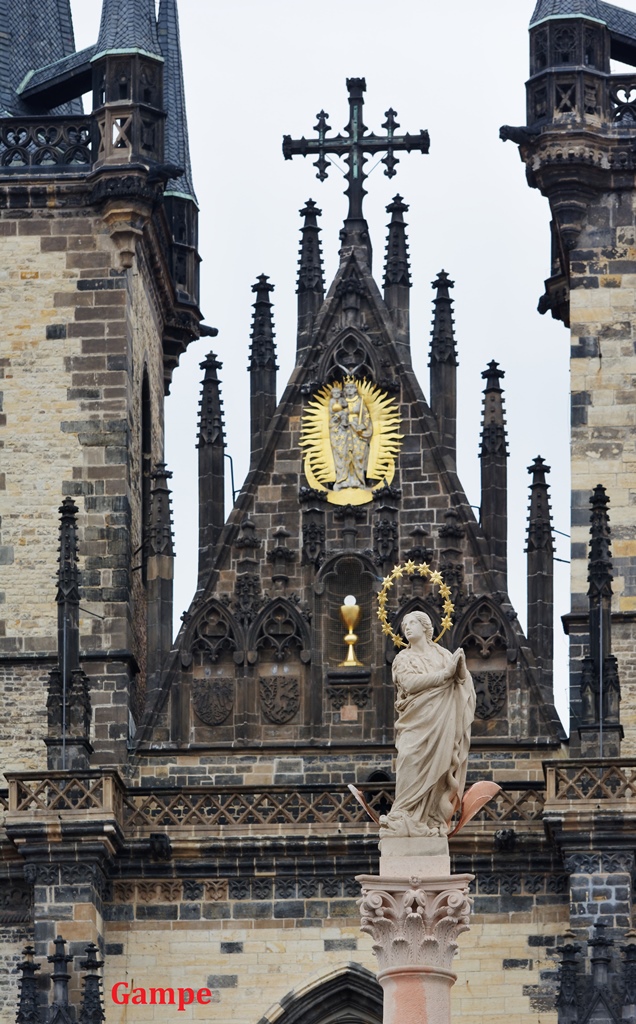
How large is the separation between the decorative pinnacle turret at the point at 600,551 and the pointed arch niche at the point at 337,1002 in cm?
459

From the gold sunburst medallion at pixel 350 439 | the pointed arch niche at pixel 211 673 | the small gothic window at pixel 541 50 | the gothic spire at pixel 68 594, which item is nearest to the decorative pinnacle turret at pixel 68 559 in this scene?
the gothic spire at pixel 68 594

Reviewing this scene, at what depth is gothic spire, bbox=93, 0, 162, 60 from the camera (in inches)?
1512

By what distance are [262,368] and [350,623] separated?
3.10 meters

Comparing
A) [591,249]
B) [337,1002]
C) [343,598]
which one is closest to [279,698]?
[343,598]

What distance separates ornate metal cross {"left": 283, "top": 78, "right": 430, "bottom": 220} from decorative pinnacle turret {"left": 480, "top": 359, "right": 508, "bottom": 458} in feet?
7.84

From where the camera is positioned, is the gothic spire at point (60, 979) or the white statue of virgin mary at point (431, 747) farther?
the gothic spire at point (60, 979)

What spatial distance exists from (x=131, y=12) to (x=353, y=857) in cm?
1022

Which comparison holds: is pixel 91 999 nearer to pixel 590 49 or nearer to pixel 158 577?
pixel 158 577

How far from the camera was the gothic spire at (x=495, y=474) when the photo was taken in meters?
36.3

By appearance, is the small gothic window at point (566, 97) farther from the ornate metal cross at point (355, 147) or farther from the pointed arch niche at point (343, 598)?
the pointed arch niche at point (343, 598)

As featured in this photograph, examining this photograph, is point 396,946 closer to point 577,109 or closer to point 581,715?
point 581,715

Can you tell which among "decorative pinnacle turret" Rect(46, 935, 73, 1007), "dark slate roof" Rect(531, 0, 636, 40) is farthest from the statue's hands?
"dark slate roof" Rect(531, 0, 636, 40)

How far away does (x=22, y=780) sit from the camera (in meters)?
34.5

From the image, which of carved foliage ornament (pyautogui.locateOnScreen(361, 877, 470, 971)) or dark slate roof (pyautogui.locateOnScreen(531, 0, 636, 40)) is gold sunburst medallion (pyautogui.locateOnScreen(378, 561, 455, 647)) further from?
carved foliage ornament (pyautogui.locateOnScreen(361, 877, 470, 971))
